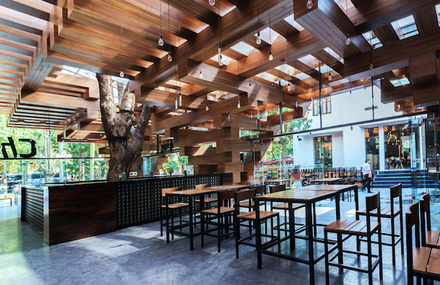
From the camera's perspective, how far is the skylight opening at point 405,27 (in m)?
4.49

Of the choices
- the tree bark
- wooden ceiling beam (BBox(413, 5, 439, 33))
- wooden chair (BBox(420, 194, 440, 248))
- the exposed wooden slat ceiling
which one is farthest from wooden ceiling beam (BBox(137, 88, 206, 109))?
wooden chair (BBox(420, 194, 440, 248))

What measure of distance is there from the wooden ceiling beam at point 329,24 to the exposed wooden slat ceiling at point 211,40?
0.02 meters

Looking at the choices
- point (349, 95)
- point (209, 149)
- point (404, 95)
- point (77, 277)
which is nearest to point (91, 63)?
point (77, 277)

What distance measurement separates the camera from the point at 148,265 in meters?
3.64

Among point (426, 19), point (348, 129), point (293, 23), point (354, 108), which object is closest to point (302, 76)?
point (354, 108)

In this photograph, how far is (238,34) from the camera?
14.3 ft

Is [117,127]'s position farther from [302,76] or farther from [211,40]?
[302,76]

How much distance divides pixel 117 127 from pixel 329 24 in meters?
6.64

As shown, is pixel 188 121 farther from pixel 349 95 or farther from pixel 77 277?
pixel 77 277

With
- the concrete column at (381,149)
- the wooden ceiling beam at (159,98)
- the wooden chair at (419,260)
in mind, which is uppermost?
the wooden ceiling beam at (159,98)

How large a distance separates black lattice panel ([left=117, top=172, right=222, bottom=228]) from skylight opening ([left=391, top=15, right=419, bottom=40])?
5861mm

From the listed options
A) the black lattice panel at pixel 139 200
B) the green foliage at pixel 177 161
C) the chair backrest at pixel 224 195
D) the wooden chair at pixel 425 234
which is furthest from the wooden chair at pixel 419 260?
the green foliage at pixel 177 161

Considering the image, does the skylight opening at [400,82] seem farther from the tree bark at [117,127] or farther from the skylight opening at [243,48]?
the tree bark at [117,127]

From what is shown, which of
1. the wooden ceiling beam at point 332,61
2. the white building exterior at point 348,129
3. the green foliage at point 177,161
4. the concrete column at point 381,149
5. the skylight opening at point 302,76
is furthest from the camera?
the green foliage at point 177,161
